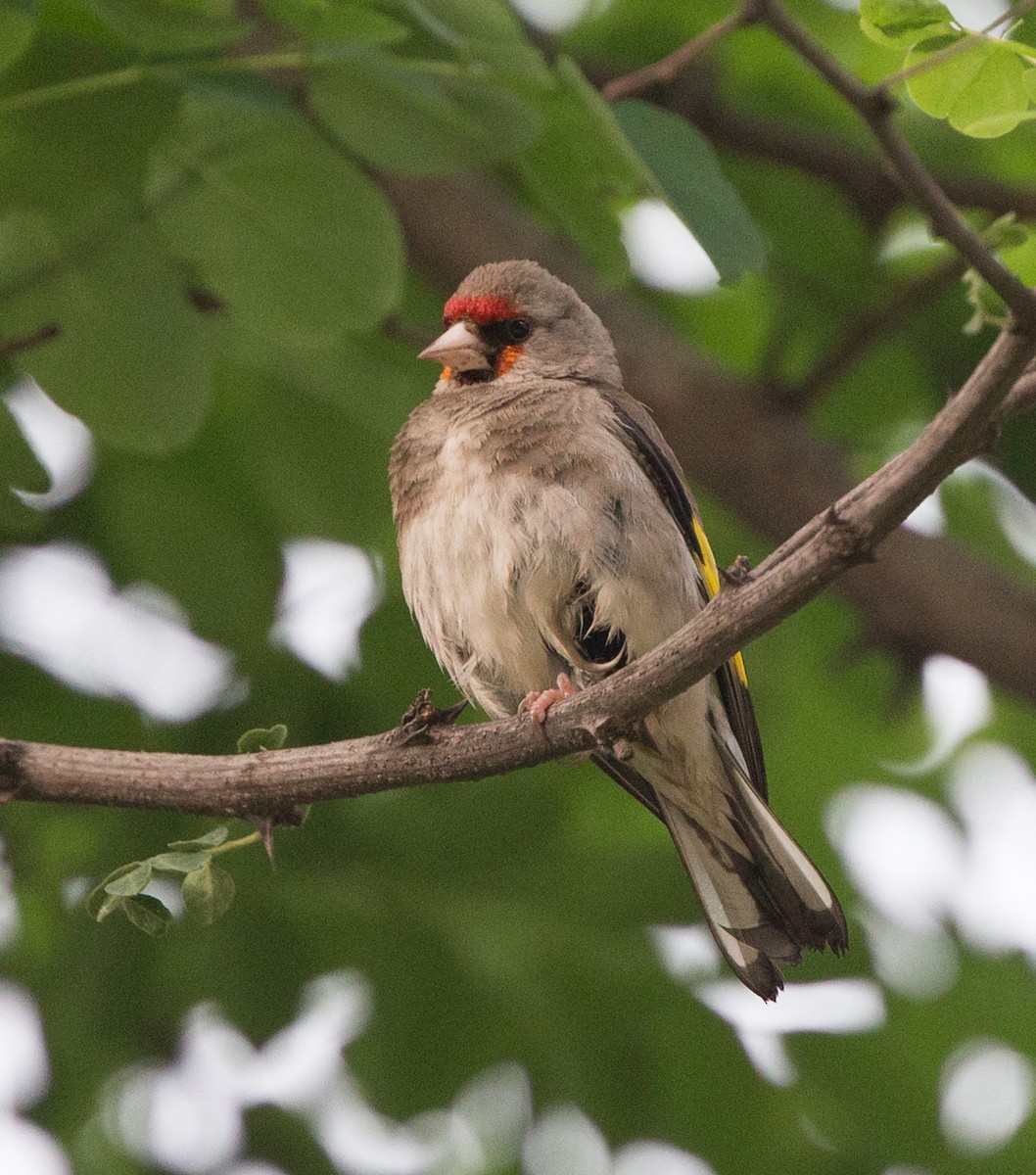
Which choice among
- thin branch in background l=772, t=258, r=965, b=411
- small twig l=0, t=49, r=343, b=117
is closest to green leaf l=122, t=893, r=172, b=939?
small twig l=0, t=49, r=343, b=117

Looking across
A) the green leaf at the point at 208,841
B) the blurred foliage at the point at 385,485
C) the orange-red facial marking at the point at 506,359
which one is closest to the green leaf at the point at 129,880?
the green leaf at the point at 208,841

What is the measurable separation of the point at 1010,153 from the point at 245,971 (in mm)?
3911

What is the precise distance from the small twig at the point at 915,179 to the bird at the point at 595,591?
5.53 ft

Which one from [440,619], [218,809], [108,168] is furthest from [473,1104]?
[108,168]

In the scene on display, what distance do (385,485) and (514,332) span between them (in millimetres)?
723

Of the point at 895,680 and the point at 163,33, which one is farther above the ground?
the point at 163,33

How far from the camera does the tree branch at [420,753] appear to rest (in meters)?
2.84

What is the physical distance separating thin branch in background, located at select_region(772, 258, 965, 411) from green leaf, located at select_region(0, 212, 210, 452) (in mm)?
2244

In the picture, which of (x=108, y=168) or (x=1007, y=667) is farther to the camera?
(x=1007, y=667)

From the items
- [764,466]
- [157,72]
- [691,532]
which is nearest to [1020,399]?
[691,532]

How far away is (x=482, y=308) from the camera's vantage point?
5.11 meters

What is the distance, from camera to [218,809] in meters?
3.24

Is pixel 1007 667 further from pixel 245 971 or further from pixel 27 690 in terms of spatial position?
pixel 27 690

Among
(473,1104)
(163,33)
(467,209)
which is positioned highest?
(163,33)
